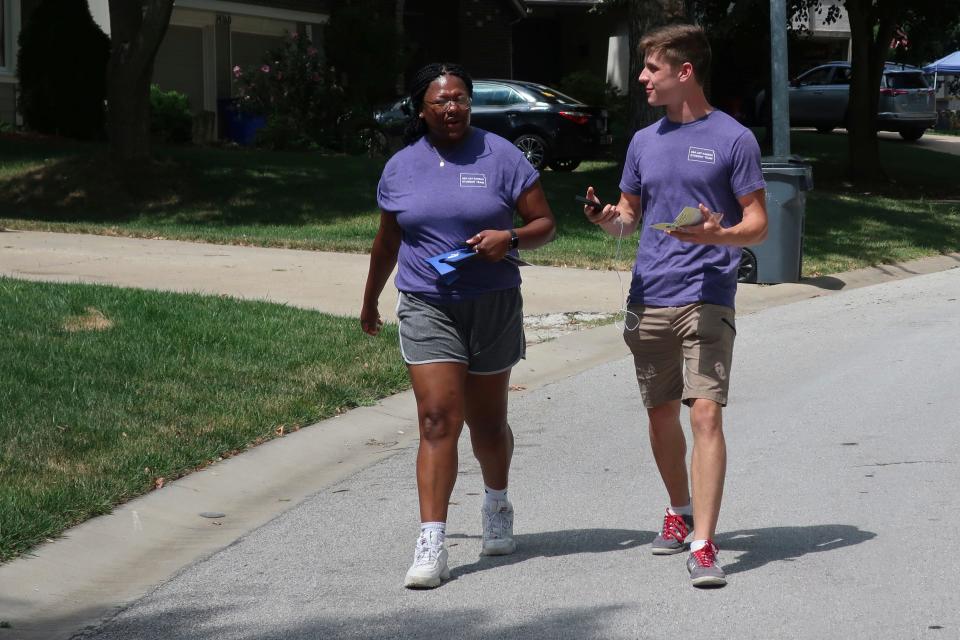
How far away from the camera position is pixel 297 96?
85.1 feet

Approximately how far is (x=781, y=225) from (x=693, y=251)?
8.19 metres

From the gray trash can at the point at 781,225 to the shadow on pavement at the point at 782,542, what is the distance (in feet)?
24.4

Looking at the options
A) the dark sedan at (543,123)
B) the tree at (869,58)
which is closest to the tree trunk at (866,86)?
the tree at (869,58)

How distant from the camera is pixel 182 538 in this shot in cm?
579

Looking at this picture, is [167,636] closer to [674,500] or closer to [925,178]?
[674,500]

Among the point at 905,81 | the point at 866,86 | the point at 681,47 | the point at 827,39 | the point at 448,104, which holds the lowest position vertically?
the point at 448,104

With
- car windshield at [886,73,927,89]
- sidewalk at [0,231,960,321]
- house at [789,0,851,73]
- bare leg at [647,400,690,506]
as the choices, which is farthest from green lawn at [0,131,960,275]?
house at [789,0,851,73]

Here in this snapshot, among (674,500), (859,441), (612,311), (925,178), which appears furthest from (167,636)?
(925,178)

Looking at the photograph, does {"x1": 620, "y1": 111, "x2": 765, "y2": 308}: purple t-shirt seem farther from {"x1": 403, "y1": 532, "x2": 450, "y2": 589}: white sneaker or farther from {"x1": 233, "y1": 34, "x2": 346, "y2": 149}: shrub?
{"x1": 233, "y1": 34, "x2": 346, "y2": 149}: shrub

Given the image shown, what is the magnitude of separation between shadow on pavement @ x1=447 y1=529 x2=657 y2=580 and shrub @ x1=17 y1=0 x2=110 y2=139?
717 inches

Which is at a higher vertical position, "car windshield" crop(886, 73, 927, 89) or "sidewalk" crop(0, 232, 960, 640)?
"car windshield" crop(886, 73, 927, 89)

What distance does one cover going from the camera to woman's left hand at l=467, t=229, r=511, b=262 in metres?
4.89

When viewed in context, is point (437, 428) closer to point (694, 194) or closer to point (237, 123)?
point (694, 194)

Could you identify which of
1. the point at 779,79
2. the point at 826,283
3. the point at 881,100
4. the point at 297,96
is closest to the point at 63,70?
the point at 297,96
